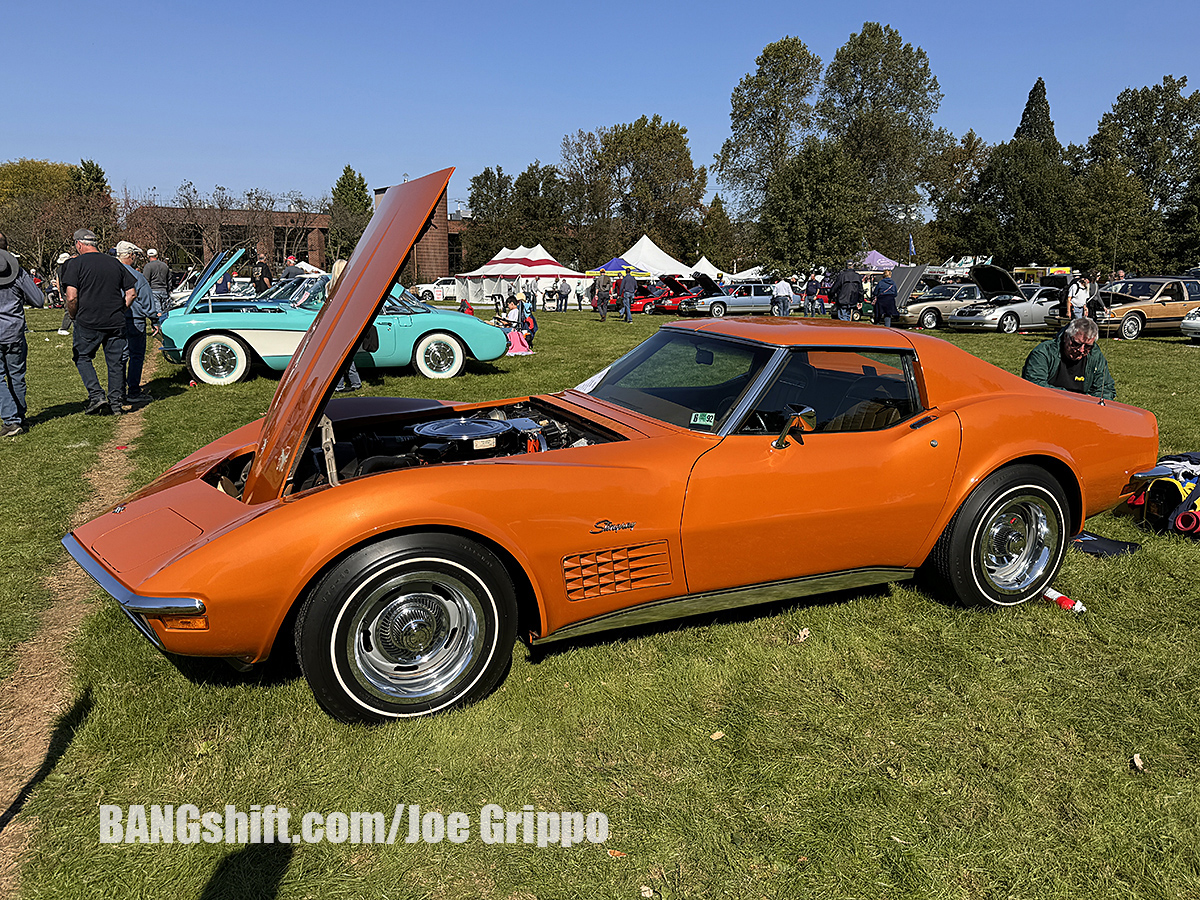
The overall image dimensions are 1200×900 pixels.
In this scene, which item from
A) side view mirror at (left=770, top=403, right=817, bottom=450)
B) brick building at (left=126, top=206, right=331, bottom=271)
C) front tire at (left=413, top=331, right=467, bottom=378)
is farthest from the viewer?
brick building at (left=126, top=206, right=331, bottom=271)

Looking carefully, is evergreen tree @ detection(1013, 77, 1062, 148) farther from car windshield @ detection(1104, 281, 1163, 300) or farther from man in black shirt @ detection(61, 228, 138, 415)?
man in black shirt @ detection(61, 228, 138, 415)

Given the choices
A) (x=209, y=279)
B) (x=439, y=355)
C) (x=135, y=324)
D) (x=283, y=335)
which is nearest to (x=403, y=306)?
(x=439, y=355)

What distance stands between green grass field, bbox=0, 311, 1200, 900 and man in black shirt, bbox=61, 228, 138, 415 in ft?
17.1

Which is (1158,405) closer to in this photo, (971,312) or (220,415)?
(220,415)

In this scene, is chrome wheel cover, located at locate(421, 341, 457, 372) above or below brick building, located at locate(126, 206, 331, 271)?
below

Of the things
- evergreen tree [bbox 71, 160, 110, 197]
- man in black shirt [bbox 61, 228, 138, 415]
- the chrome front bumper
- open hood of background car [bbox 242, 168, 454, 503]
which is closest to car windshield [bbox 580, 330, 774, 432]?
open hood of background car [bbox 242, 168, 454, 503]

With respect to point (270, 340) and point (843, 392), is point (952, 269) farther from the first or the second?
point (843, 392)

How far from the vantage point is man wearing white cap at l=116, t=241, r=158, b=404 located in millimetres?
9250

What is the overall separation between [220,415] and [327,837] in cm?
759

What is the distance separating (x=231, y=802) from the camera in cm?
262

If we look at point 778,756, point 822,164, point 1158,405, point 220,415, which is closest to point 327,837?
point 778,756

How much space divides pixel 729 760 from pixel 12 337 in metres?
8.18

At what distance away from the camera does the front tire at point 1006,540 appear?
393 cm

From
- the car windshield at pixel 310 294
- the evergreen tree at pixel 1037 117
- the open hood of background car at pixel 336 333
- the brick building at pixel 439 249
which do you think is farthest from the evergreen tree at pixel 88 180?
the evergreen tree at pixel 1037 117
